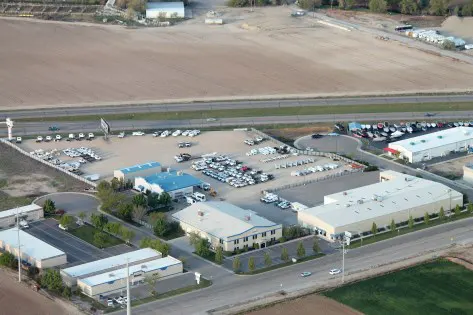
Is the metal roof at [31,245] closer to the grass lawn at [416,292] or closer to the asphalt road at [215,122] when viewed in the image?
the grass lawn at [416,292]

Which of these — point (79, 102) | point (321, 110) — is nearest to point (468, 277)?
point (321, 110)

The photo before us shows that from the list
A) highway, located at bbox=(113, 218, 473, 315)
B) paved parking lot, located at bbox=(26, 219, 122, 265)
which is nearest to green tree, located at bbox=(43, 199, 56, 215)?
paved parking lot, located at bbox=(26, 219, 122, 265)

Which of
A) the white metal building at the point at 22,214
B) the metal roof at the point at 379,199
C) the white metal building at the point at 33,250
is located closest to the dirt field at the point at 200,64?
the white metal building at the point at 22,214

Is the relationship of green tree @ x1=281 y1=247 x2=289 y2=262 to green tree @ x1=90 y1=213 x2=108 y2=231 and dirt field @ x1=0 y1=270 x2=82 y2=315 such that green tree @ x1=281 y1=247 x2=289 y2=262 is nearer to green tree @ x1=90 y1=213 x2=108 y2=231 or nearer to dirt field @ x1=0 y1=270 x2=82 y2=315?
green tree @ x1=90 y1=213 x2=108 y2=231

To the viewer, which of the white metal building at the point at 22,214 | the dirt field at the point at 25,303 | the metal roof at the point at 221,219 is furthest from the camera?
the white metal building at the point at 22,214

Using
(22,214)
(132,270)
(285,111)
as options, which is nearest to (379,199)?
(132,270)
